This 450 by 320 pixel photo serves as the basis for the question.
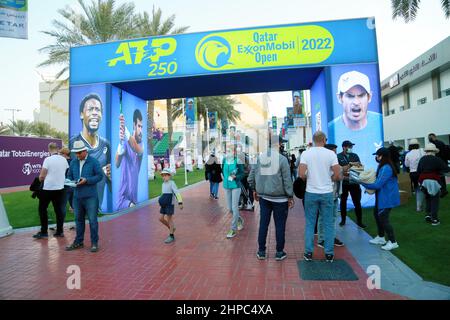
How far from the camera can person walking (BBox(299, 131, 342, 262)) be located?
482 cm

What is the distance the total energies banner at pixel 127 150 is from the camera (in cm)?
976

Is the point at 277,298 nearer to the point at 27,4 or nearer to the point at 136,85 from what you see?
the point at 27,4

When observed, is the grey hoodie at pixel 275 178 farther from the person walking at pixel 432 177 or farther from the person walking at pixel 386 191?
the person walking at pixel 432 177

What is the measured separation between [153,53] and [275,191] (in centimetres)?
A: 614

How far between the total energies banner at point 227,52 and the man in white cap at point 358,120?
570 mm

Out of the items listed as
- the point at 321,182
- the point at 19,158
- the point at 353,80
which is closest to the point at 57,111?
the point at 19,158

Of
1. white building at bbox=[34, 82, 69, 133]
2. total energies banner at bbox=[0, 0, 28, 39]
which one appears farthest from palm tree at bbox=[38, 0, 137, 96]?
white building at bbox=[34, 82, 69, 133]

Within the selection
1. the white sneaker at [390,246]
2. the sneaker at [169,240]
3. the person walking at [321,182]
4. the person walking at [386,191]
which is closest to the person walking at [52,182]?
the sneaker at [169,240]

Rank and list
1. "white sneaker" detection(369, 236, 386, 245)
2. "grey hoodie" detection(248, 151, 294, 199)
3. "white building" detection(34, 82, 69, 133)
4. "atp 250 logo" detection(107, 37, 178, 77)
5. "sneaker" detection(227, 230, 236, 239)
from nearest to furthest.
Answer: "grey hoodie" detection(248, 151, 294, 199), "white sneaker" detection(369, 236, 386, 245), "sneaker" detection(227, 230, 236, 239), "atp 250 logo" detection(107, 37, 178, 77), "white building" detection(34, 82, 69, 133)

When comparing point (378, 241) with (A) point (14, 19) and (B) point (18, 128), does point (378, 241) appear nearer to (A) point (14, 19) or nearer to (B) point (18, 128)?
(A) point (14, 19)

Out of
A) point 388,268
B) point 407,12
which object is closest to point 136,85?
point 388,268

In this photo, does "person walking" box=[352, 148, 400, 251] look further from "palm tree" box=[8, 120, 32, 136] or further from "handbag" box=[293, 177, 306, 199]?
"palm tree" box=[8, 120, 32, 136]

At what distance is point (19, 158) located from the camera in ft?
66.3

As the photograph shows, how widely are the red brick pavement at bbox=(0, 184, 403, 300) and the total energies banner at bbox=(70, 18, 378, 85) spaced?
14.2 feet
